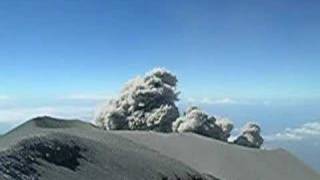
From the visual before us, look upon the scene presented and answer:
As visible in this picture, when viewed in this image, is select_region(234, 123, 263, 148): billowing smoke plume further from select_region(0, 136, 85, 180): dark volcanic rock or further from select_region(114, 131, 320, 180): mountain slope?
select_region(0, 136, 85, 180): dark volcanic rock

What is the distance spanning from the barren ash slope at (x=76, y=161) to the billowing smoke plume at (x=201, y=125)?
1767 cm

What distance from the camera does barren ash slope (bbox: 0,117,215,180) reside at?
18.2 m

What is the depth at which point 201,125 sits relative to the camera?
43.4 metres

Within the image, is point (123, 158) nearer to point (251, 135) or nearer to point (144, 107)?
point (144, 107)

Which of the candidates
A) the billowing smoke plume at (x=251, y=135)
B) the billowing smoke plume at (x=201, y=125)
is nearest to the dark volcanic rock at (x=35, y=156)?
the billowing smoke plume at (x=201, y=125)

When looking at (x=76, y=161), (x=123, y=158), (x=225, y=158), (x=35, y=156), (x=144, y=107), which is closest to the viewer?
(x=35, y=156)

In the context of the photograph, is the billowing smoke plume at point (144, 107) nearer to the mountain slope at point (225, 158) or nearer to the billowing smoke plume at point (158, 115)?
the billowing smoke plume at point (158, 115)

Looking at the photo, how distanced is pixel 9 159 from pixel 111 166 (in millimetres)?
3998

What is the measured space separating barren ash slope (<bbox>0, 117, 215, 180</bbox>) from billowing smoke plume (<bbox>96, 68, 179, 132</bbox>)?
20.4 meters

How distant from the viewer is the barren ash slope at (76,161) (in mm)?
18188

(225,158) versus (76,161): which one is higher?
(225,158)

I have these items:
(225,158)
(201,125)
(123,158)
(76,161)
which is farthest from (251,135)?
(76,161)

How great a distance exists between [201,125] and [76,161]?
24.0m

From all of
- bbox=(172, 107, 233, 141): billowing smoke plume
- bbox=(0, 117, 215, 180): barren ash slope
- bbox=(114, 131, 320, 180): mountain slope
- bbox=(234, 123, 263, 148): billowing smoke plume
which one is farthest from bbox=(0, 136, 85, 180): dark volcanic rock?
bbox=(234, 123, 263, 148): billowing smoke plume
